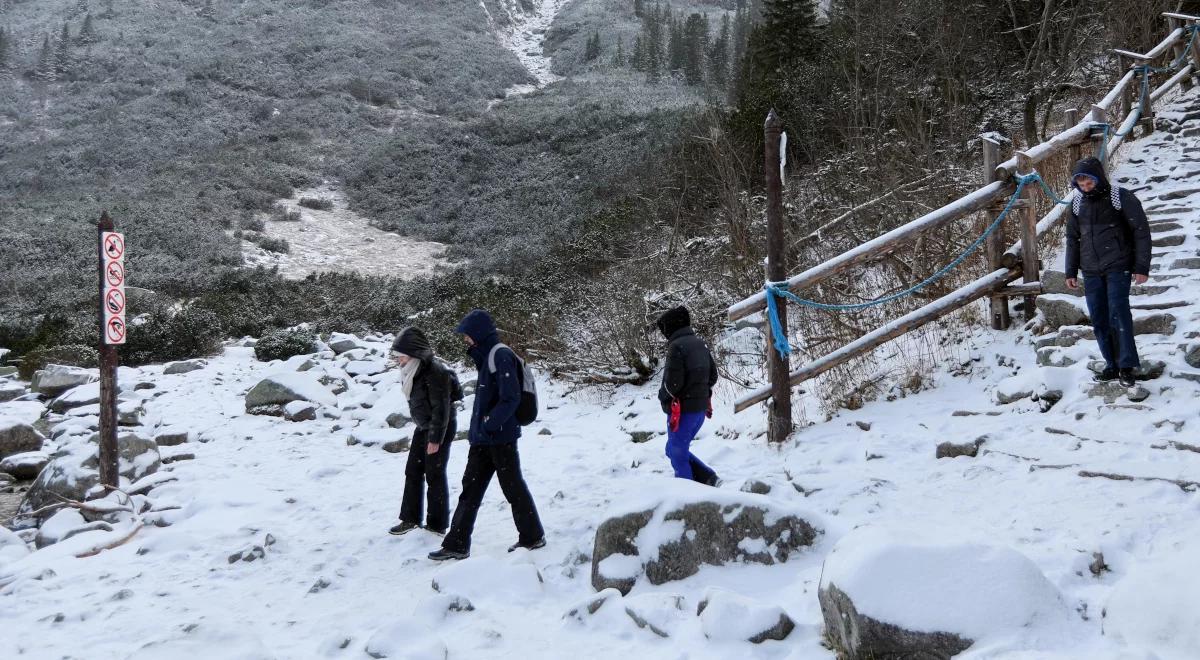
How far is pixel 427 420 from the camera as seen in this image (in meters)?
5.37

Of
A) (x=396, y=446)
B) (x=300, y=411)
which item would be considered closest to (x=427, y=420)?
(x=396, y=446)

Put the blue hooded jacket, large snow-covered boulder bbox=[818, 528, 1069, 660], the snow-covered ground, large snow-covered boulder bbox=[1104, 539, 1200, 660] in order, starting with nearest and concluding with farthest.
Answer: large snow-covered boulder bbox=[1104, 539, 1200, 660]
large snow-covered boulder bbox=[818, 528, 1069, 660]
the blue hooded jacket
the snow-covered ground

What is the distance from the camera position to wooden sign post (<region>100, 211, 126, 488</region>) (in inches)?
260

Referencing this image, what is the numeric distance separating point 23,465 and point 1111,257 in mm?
10507

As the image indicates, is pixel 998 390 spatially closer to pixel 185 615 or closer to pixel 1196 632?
pixel 1196 632

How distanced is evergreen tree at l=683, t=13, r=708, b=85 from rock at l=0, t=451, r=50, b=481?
43610 mm

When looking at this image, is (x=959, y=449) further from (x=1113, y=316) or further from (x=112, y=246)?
(x=112, y=246)

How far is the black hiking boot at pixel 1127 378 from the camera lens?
4.78 metres

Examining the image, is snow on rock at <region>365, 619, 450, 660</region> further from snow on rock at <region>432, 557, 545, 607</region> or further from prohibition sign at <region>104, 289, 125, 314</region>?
prohibition sign at <region>104, 289, 125, 314</region>

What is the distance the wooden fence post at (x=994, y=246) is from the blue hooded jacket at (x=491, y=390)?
4.10 metres

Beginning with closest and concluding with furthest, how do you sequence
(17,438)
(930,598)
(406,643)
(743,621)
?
(930,598) < (743,621) < (406,643) < (17,438)

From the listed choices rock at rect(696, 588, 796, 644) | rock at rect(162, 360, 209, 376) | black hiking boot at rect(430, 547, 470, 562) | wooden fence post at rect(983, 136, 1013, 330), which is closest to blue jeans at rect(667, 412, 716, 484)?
black hiking boot at rect(430, 547, 470, 562)

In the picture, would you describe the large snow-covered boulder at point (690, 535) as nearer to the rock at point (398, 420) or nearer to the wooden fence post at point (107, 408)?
the wooden fence post at point (107, 408)

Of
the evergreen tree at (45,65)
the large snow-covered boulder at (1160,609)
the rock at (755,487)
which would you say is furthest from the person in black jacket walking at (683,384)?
the evergreen tree at (45,65)
